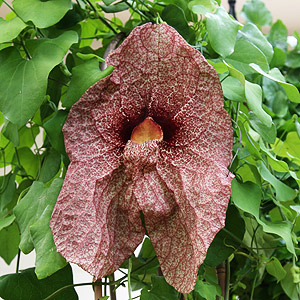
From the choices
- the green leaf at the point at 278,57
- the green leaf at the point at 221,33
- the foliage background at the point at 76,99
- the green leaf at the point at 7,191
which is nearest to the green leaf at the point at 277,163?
the foliage background at the point at 76,99

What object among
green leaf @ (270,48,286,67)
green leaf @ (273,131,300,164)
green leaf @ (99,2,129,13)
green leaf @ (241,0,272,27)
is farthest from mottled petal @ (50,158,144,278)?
green leaf @ (241,0,272,27)

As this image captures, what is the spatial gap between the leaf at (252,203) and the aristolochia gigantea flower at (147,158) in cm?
10

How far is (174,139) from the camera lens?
Answer: 445mm

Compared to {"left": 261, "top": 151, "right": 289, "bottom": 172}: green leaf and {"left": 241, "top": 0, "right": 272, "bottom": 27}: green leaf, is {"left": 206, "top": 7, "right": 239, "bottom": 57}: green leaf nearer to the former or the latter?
{"left": 261, "top": 151, "right": 289, "bottom": 172}: green leaf

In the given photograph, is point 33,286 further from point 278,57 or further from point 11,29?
point 278,57

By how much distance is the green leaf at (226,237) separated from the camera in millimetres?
551

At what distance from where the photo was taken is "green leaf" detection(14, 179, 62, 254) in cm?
48

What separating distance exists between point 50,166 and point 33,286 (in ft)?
0.47

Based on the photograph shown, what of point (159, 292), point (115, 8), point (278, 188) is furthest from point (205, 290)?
point (115, 8)

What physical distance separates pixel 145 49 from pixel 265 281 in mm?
629

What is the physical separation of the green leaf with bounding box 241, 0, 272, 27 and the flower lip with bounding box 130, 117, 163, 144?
0.80 metres

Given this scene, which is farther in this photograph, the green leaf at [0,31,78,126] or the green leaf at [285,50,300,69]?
the green leaf at [285,50,300,69]

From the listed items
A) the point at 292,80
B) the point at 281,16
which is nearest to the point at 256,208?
the point at 292,80

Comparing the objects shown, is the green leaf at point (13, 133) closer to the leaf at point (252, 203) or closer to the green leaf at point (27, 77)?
the green leaf at point (27, 77)
